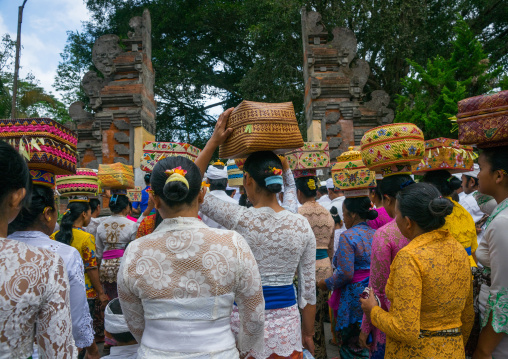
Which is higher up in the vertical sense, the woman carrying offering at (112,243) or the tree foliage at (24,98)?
the tree foliage at (24,98)

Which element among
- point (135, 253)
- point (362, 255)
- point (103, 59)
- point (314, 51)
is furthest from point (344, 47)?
point (135, 253)

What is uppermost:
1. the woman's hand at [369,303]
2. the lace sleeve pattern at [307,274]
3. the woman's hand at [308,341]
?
the lace sleeve pattern at [307,274]

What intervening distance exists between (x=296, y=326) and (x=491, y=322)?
1.00 meters

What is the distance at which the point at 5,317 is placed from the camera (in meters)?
1.38

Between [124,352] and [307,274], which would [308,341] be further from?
[124,352]

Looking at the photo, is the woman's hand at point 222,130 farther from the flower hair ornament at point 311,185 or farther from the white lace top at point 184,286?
the flower hair ornament at point 311,185

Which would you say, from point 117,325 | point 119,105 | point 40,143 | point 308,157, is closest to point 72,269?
point 117,325

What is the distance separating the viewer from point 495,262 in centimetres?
199

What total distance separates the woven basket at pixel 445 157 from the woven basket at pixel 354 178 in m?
0.44

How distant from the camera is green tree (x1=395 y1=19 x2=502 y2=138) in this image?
327 inches

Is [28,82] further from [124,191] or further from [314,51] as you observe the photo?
[124,191]

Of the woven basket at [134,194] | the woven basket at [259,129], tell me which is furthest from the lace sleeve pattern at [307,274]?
the woven basket at [134,194]

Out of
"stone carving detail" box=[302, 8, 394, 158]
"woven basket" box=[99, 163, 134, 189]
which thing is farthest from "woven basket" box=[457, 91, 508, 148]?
"stone carving detail" box=[302, 8, 394, 158]

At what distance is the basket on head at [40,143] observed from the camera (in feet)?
7.43
